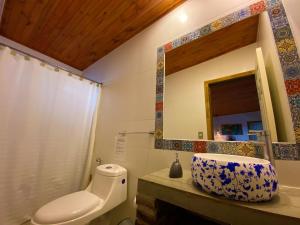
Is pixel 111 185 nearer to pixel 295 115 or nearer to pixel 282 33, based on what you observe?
pixel 295 115

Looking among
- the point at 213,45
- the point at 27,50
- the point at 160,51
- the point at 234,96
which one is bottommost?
the point at 234,96

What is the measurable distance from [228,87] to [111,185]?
113 centimetres

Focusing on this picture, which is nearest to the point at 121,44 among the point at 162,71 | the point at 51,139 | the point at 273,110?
the point at 162,71

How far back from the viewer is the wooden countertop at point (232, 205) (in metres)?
0.44

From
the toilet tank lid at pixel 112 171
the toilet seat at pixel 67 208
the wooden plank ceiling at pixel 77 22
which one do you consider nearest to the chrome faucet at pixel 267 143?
the toilet tank lid at pixel 112 171

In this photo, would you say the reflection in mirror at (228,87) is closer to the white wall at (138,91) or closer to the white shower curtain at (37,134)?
the white wall at (138,91)

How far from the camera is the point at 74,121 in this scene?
1.68 meters

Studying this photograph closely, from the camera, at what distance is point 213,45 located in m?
1.06

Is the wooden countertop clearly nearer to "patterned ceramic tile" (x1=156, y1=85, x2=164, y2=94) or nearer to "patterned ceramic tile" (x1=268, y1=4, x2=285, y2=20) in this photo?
"patterned ceramic tile" (x1=156, y1=85, x2=164, y2=94)

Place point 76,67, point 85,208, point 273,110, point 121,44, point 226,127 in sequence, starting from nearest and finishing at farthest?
point 273,110 < point 226,127 < point 85,208 < point 121,44 < point 76,67

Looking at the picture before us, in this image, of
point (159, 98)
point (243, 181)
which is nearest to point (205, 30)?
point (159, 98)

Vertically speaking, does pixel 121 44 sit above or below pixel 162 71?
Answer: above

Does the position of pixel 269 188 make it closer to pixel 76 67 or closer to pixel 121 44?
pixel 121 44

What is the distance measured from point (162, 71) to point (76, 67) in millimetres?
1661
